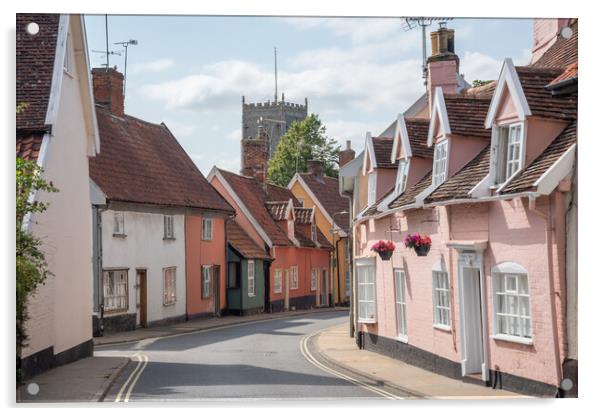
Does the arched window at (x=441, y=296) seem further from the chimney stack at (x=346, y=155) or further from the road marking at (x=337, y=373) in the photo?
the chimney stack at (x=346, y=155)

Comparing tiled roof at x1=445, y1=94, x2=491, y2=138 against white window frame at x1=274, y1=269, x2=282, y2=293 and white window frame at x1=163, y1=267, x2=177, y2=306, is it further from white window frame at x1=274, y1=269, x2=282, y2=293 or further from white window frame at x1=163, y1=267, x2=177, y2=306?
white window frame at x1=274, y1=269, x2=282, y2=293

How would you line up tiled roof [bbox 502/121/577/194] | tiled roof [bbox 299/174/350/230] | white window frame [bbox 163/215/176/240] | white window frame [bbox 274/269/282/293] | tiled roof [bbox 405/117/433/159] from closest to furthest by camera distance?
tiled roof [bbox 502/121/577/194] → tiled roof [bbox 405/117/433/159] → tiled roof [bbox 299/174/350/230] → white window frame [bbox 163/215/176/240] → white window frame [bbox 274/269/282/293]

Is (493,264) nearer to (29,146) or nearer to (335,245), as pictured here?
(29,146)

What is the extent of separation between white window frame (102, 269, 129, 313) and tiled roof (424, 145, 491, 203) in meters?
8.37

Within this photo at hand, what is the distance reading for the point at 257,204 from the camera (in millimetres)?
33000

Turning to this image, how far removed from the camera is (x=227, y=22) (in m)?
11.7

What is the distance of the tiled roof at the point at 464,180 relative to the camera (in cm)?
1276

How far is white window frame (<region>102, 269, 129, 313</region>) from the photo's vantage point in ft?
65.0

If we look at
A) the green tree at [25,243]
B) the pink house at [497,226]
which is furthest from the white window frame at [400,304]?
the green tree at [25,243]

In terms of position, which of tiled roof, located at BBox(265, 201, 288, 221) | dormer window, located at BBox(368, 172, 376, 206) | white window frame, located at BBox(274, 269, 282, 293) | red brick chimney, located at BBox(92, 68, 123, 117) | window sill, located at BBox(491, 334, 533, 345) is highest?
red brick chimney, located at BBox(92, 68, 123, 117)

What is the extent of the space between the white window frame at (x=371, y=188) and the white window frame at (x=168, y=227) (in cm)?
758

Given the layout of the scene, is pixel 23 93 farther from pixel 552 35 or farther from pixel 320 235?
pixel 320 235

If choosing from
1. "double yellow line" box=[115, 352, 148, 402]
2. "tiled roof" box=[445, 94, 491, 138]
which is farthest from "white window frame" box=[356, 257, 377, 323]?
"tiled roof" box=[445, 94, 491, 138]

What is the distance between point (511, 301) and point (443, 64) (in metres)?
3.45
